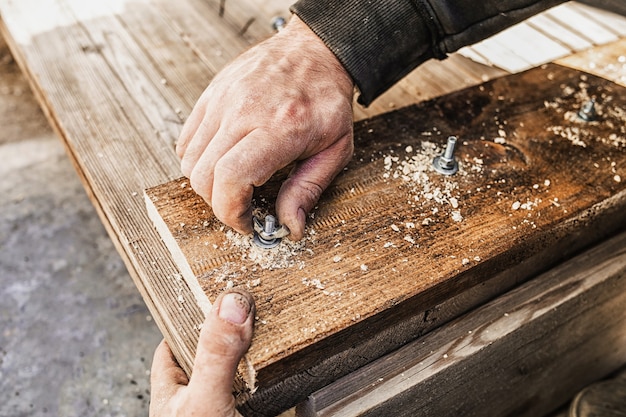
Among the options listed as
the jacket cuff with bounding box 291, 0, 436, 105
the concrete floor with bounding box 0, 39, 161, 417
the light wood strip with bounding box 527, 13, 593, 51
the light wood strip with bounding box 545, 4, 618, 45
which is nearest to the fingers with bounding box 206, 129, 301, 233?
the jacket cuff with bounding box 291, 0, 436, 105

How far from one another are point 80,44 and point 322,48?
1074 mm

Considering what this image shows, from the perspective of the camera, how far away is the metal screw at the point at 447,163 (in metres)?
1.25

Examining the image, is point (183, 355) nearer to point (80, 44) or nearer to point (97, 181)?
point (97, 181)

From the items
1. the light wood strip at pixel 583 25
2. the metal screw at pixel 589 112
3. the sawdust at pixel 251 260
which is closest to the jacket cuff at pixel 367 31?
the sawdust at pixel 251 260

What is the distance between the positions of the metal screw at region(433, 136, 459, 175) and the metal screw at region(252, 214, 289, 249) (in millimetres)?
418

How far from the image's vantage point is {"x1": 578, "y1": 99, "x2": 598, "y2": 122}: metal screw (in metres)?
1.46

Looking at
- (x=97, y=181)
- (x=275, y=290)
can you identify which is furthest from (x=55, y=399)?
(x=275, y=290)

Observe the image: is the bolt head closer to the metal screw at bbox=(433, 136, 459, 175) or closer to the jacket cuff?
the metal screw at bbox=(433, 136, 459, 175)

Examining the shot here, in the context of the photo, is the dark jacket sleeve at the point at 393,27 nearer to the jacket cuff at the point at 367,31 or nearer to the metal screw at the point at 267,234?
the jacket cuff at the point at 367,31

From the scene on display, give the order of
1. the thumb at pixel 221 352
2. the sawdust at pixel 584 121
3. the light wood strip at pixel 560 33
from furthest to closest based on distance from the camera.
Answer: the light wood strip at pixel 560 33 → the sawdust at pixel 584 121 → the thumb at pixel 221 352

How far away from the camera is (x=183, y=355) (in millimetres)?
1059

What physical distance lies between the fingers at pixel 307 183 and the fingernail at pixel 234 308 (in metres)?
0.19

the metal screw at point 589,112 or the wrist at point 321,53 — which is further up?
the wrist at point 321,53

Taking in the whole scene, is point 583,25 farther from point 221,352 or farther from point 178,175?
point 221,352
